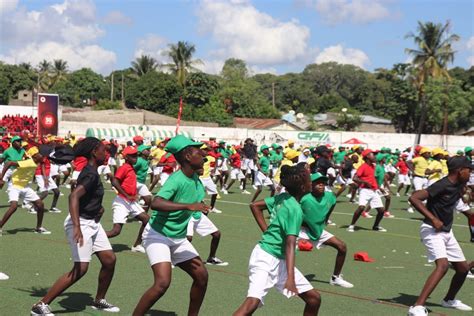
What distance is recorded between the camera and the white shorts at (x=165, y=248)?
6.36 meters

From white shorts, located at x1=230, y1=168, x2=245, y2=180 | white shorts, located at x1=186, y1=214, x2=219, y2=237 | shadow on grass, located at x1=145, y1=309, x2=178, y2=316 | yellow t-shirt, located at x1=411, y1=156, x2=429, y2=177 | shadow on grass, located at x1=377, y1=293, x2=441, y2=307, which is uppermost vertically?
yellow t-shirt, located at x1=411, y1=156, x2=429, y2=177

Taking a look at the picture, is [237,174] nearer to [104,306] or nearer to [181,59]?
[104,306]

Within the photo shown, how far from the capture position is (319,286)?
938 centimetres

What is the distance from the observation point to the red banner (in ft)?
132

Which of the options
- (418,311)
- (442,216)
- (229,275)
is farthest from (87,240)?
(442,216)

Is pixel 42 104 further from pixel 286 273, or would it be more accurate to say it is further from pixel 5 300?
pixel 286 273

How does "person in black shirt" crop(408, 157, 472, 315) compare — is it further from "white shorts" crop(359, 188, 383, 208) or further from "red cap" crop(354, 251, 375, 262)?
"white shorts" crop(359, 188, 383, 208)

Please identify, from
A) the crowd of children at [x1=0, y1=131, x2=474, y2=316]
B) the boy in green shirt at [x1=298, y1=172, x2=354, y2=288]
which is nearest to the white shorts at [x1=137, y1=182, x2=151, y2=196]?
the crowd of children at [x1=0, y1=131, x2=474, y2=316]

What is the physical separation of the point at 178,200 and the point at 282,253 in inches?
40.6

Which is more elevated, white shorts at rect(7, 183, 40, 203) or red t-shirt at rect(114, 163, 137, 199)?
red t-shirt at rect(114, 163, 137, 199)

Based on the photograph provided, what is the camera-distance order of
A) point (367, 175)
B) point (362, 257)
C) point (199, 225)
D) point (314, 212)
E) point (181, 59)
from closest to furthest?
1. point (314, 212)
2. point (199, 225)
3. point (362, 257)
4. point (367, 175)
5. point (181, 59)

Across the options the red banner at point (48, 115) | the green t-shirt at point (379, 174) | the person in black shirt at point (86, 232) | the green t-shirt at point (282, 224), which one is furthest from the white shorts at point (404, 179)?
the red banner at point (48, 115)

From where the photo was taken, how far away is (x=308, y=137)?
156 ft

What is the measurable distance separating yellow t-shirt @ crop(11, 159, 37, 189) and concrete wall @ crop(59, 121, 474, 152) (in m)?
33.9
